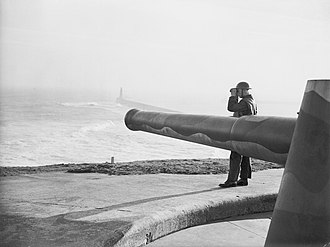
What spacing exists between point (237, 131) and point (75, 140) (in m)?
15.8

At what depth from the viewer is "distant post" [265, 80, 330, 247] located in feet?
4.35

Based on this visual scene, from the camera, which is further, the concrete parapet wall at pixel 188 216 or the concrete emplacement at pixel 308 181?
the concrete parapet wall at pixel 188 216

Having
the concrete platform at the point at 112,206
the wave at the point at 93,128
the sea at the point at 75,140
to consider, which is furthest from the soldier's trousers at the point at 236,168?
the wave at the point at 93,128

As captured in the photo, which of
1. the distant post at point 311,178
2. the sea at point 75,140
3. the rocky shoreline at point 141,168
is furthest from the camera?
the sea at point 75,140

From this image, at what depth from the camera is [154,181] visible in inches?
136

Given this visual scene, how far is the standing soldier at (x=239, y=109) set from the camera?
326 centimetres

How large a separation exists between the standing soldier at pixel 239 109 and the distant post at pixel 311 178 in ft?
6.19

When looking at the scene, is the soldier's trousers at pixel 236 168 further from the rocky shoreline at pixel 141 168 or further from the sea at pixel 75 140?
the sea at pixel 75 140

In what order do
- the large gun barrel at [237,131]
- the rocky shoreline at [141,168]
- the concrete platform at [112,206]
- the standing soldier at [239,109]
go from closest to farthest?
the large gun barrel at [237,131], the concrete platform at [112,206], the standing soldier at [239,109], the rocky shoreline at [141,168]

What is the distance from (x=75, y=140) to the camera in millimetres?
17359

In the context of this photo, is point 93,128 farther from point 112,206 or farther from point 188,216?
point 188,216

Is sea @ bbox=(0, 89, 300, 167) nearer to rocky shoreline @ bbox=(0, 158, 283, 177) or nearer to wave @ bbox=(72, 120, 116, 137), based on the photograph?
wave @ bbox=(72, 120, 116, 137)

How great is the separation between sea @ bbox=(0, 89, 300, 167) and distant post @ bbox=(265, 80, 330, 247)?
7.37 meters

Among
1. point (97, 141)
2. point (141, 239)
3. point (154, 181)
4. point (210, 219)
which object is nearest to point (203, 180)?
point (154, 181)
